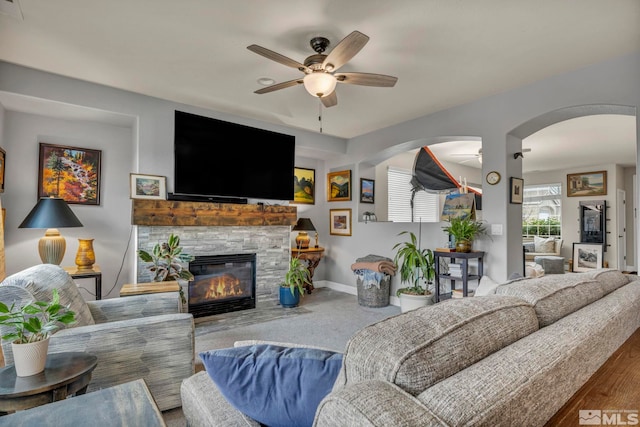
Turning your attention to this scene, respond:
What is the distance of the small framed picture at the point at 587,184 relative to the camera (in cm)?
743

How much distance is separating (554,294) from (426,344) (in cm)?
65

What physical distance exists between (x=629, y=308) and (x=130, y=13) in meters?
3.01

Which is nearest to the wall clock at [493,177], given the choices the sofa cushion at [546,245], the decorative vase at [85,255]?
the decorative vase at [85,255]

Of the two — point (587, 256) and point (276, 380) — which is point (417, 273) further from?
point (587, 256)

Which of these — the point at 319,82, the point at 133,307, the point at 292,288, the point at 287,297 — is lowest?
the point at 287,297

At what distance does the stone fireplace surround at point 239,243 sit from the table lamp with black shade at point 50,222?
0.66 m

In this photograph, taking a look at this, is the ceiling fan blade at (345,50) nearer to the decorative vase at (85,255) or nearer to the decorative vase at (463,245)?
the decorative vase at (463,245)

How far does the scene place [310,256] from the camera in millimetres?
5234

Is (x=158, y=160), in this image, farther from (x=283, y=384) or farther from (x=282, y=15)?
(x=283, y=384)

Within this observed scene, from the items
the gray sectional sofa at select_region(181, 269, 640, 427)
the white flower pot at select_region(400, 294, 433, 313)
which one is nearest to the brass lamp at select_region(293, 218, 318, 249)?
the white flower pot at select_region(400, 294, 433, 313)

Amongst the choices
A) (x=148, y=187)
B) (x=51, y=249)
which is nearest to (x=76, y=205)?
(x=51, y=249)

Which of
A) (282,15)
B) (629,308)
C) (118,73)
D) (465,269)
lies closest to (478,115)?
(465,269)

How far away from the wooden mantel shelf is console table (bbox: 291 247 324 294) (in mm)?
702

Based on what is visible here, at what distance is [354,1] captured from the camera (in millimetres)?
2031
